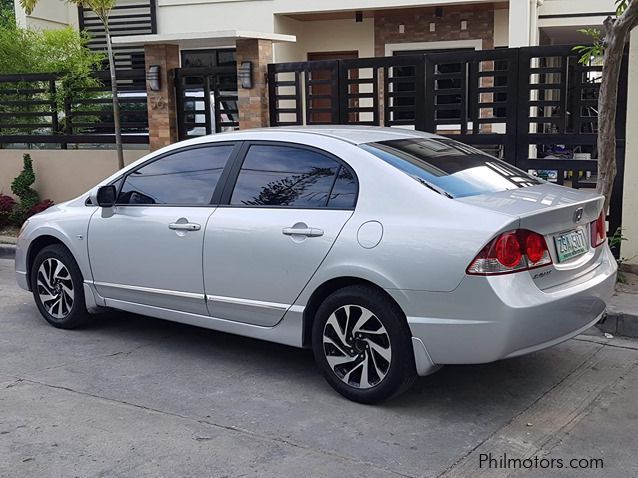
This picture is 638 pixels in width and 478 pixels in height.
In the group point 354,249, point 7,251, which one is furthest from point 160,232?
point 7,251

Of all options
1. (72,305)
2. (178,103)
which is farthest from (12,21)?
(72,305)

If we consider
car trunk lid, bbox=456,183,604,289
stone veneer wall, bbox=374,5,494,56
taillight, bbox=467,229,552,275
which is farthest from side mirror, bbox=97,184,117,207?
stone veneer wall, bbox=374,5,494,56

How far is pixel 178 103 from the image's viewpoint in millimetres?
10391

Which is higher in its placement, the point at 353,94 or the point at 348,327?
the point at 353,94

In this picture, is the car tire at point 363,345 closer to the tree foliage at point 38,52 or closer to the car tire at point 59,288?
the car tire at point 59,288

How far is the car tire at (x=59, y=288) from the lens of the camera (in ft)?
20.7

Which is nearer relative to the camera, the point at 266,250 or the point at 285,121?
the point at 266,250

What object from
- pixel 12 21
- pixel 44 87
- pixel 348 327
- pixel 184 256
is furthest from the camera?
pixel 12 21

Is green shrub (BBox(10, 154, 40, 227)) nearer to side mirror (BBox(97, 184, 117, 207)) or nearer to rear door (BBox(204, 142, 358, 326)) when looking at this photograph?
side mirror (BBox(97, 184, 117, 207))

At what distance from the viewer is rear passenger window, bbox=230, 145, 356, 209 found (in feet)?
16.2

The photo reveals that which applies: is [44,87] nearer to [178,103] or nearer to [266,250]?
[178,103]

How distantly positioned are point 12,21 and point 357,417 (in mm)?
11422

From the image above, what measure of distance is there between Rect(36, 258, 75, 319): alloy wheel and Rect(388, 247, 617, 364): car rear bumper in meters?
3.10

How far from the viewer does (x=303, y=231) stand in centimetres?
488
